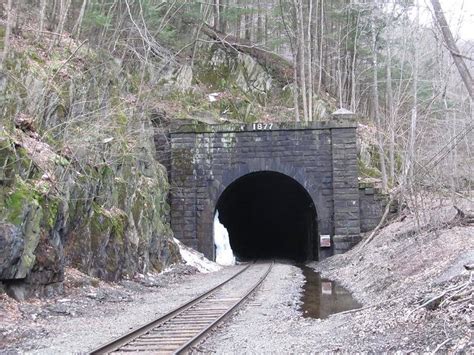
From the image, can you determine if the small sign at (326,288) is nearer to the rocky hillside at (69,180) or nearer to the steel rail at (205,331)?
the steel rail at (205,331)

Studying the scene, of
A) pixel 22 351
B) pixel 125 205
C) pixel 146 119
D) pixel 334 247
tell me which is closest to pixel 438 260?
pixel 22 351

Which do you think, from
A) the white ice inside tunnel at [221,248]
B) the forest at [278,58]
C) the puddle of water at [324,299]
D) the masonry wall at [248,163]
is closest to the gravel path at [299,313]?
the puddle of water at [324,299]

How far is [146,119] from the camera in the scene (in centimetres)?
1983

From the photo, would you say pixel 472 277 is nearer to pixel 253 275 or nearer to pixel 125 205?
pixel 125 205

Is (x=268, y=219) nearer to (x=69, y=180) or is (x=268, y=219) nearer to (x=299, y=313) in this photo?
(x=69, y=180)

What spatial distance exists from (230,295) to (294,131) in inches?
407

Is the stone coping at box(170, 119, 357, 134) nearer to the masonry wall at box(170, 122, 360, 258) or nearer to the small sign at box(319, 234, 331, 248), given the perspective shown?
the masonry wall at box(170, 122, 360, 258)

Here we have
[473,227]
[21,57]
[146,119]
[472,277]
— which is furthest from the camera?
[146,119]

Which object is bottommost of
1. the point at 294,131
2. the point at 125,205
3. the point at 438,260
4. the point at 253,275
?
the point at 253,275

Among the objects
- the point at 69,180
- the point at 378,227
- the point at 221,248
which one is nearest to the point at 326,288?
the point at 69,180

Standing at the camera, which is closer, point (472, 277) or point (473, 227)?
point (472, 277)

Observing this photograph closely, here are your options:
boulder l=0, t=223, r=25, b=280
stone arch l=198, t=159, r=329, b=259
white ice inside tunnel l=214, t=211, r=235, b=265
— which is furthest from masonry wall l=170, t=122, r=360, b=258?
boulder l=0, t=223, r=25, b=280

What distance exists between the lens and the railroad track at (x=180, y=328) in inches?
241

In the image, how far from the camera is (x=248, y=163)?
2078cm
